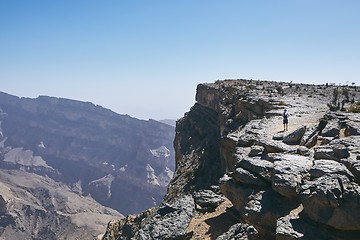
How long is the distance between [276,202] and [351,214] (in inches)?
124

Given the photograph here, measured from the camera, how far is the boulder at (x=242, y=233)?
13.7 metres

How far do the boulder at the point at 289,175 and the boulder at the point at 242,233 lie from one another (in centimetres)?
183

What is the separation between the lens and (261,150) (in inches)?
752

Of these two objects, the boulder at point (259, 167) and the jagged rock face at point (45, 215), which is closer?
the boulder at point (259, 167)

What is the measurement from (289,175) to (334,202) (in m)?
2.64

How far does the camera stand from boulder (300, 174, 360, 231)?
11.2m

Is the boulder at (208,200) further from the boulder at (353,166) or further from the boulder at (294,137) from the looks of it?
the boulder at (353,166)

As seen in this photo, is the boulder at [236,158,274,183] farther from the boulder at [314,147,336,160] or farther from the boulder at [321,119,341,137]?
the boulder at [321,119,341,137]

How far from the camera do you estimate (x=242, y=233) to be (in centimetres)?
1455

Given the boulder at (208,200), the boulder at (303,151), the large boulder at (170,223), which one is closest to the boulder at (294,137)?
the boulder at (303,151)

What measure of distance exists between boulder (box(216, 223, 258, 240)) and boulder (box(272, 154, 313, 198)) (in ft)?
6.02

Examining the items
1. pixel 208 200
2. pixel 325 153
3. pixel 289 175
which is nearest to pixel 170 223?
pixel 208 200

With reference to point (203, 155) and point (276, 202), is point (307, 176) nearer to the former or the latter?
point (276, 202)

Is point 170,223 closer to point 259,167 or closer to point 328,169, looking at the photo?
point 259,167
